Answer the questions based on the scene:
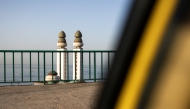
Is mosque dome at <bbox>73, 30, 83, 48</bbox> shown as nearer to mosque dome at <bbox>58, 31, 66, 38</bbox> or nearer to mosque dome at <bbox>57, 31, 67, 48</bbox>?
mosque dome at <bbox>57, 31, 67, 48</bbox>

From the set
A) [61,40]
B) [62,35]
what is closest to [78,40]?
[61,40]

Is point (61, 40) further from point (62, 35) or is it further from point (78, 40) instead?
point (78, 40)

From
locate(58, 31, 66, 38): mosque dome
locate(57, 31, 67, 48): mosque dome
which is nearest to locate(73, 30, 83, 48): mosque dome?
locate(57, 31, 67, 48): mosque dome

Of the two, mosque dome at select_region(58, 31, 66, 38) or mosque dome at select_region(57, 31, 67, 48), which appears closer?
mosque dome at select_region(57, 31, 67, 48)

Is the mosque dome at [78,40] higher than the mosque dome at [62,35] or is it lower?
lower

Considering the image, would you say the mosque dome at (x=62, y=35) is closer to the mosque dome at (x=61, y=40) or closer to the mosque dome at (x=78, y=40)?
the mosque dome at (x=61, y=40)

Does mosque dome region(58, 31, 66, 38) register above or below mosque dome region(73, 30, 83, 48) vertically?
above

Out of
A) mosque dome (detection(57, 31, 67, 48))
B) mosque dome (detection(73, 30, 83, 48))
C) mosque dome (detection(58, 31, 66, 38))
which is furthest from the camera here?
mosque dome (detection(58, 31, 66, 38))

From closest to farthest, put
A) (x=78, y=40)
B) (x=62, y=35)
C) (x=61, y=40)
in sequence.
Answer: (x=78, y=40) < (x=61, y=40) < (x=62, y=35)

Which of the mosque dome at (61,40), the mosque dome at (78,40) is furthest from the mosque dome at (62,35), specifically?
the mosque dome at (78,40)

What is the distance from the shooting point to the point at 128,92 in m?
0.65

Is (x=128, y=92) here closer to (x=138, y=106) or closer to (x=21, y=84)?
(x=138, y=106)

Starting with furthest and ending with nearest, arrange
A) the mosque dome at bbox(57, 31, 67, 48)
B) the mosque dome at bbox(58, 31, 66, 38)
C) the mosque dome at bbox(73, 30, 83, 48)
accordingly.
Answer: the mosque dome at bbox(58, 31, 66, 38) < the mosque dome at bbox(57, 31, 67, 48) < the mosque dome at bbox(73, 30, 83, 48)

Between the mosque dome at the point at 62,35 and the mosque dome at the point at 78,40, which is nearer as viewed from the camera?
the mosque dome at the point at 78,40
